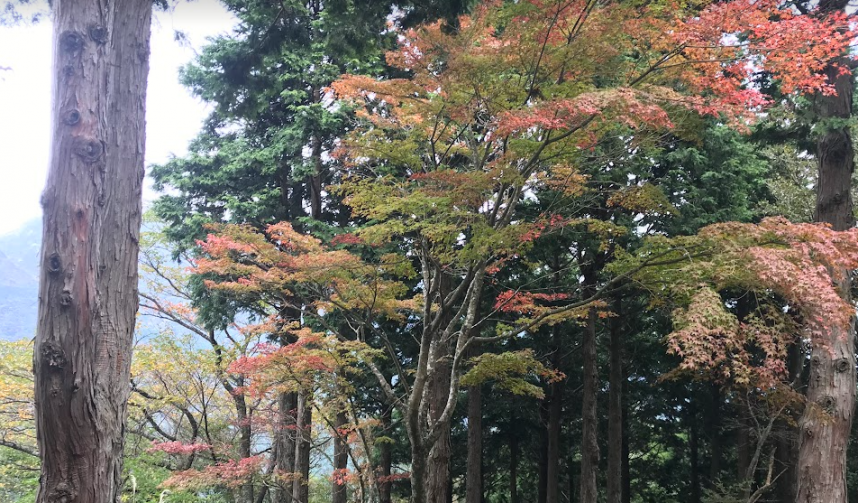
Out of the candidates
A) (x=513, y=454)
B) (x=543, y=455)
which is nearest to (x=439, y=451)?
(x=543, y=455)

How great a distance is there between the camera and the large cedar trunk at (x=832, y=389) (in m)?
5.07

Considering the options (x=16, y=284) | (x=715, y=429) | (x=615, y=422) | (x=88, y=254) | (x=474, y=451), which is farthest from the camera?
(x=16, y=284)

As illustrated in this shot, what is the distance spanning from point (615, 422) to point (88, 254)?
31.0ft

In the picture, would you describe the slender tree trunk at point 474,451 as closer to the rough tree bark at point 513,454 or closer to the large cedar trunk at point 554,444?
the large cedar trunk at point 554,444

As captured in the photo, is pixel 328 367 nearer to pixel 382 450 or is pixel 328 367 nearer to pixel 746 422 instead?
pixel 382 450

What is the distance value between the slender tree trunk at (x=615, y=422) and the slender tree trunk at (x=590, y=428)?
571 millimetres

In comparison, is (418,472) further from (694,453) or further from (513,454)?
(694,453)

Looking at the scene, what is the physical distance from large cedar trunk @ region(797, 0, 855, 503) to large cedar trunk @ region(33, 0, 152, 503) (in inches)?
217

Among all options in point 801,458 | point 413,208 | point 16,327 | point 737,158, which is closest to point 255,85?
point 413,208

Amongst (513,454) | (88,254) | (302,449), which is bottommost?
(513,454)

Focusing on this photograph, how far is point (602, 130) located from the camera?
A: 5.06 metres

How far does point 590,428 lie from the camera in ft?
30.1

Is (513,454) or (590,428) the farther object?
(513,454)

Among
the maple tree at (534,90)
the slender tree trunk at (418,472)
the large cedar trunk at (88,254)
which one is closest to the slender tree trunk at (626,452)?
the maple tree at (534,90)
